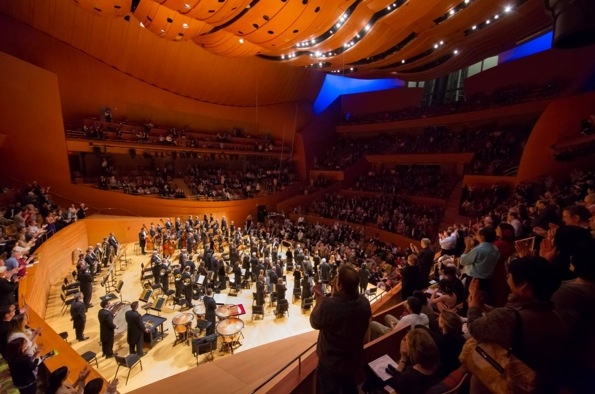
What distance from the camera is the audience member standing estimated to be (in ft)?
6.32

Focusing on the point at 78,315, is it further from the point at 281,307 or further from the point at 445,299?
the point at 445,299

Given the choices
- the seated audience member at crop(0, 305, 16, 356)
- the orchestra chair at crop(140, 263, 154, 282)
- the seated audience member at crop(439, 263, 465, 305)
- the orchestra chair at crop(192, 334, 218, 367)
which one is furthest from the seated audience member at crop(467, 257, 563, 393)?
the orchestra chair at crop(140, 263, 154, 282)

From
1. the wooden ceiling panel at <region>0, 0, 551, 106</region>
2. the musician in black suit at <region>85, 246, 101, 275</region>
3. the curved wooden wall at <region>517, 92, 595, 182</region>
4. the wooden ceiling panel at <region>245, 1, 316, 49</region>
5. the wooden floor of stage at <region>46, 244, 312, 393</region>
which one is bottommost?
the wooden floor of stage at <region>46, 244, 312, 393</region>

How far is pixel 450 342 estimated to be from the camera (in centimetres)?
207

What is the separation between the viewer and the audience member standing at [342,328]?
1926 mm

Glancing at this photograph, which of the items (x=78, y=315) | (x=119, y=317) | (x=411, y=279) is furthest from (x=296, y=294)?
(x=78, y=315)

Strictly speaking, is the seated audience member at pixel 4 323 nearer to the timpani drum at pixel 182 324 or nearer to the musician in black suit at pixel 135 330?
the musician in black suit at pixel 135 330

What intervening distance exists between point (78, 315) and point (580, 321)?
720 centimetres

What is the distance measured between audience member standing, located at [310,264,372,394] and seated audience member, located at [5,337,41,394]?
3.14m

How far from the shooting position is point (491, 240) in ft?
10.6

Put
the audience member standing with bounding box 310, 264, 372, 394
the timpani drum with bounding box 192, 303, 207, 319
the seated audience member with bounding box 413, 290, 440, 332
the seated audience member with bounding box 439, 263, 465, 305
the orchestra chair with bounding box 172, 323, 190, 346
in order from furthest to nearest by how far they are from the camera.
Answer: the timpani drum with bounding box 192, 303, 207, 319 → the orchestra chair with bounding box 172, 323, 190, 346 → the seated audience member with bounding box 439, 263, 465, 305 → the seated audience member with bounding box 413, 290, 440, 332 → the audience member standing with bounding box 310, 264, 372, 394

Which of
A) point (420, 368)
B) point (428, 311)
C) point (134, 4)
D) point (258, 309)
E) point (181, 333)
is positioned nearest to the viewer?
point (420, 368)

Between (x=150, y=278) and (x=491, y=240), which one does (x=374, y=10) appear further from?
(x=150, y=278)

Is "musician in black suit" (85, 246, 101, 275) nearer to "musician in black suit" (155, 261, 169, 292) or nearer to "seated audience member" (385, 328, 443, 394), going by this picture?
"musician in black suit" (155, 261, 169, 292)
